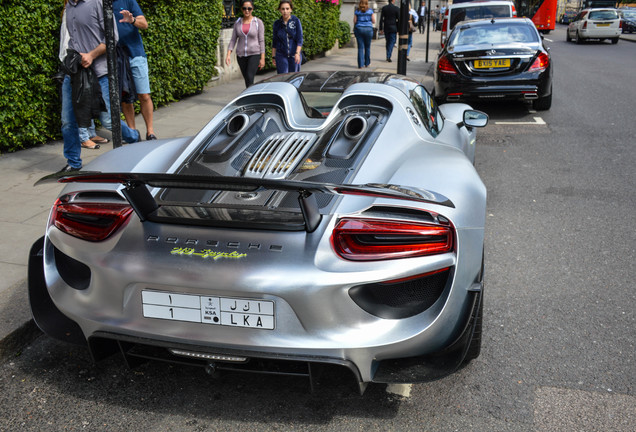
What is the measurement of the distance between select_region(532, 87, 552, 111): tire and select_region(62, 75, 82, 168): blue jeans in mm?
7687

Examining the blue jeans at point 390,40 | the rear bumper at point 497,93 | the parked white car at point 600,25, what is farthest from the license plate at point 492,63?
the parked white car at point 600,25

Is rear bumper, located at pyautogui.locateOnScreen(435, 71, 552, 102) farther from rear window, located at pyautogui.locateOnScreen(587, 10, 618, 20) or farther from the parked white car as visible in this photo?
rear window, located at pyautogui.locateOnScreen(587, 10, 618, 20)

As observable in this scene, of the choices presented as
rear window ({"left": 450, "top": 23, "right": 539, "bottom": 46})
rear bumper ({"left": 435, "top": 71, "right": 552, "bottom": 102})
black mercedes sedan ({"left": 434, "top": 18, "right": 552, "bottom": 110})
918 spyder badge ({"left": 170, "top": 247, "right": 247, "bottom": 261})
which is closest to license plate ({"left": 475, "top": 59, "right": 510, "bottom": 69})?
black mercedes sedan ({"left": 434, "top": 18, "right": 552, "bottom": 110})

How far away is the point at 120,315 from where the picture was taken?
101 inches

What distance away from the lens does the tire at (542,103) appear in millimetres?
10945

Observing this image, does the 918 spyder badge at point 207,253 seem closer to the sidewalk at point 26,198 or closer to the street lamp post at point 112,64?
the sidewalk at point 26,198

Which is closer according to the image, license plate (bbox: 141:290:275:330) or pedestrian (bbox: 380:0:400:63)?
license plate (bbox: 141:290:275:330)

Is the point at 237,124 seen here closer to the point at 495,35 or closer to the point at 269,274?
the point at 269,274

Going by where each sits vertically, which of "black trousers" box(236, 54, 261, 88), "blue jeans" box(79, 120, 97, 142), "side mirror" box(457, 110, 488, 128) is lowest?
"blue jeans" box(79, 120, 97, 142)

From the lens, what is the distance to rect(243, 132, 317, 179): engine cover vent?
335 cm

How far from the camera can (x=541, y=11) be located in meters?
37.3

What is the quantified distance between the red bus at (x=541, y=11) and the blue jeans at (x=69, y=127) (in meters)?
35.4

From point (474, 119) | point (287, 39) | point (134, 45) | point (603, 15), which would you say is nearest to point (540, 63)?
point (287, 39)

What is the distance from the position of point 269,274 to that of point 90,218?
865mm
